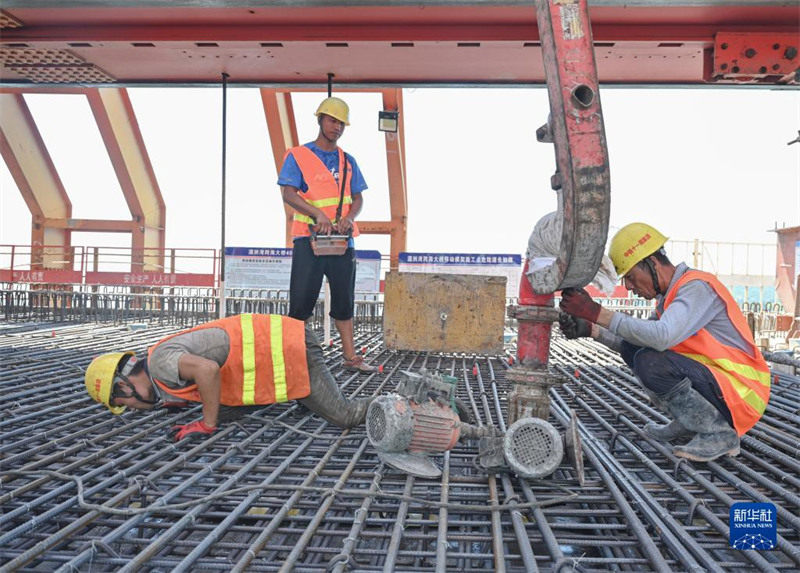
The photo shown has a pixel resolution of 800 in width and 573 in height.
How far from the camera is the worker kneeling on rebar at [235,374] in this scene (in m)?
2.76

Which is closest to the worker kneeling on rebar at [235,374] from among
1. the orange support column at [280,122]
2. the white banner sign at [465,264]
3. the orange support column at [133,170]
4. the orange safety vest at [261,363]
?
the orange safety vest at [261,363]

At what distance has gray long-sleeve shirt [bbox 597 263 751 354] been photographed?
2396 millimetres

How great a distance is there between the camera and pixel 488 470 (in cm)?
224

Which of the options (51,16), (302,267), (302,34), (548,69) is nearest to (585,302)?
(548,69)

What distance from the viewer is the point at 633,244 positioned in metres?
2.59

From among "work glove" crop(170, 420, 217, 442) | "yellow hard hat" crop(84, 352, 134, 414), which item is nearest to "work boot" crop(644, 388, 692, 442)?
"work glove" crop(170, 420, 217, 442)

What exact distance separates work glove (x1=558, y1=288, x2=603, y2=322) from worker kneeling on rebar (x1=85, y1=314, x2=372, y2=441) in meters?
1.18

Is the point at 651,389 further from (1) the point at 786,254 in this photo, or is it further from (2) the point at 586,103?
(1) the point at 786,254

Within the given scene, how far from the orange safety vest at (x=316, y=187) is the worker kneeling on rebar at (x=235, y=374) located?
4.64 feet

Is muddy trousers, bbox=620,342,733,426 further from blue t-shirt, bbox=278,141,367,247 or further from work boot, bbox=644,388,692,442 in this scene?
blue t-shirt, bbox=278,141,367,247

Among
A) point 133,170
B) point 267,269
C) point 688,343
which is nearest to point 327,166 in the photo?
point 688,343

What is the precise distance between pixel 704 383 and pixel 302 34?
3.88 meters

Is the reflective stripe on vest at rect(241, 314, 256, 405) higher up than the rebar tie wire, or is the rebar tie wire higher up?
the reflective stripe on vest at rect(241, 314, 256, 405)

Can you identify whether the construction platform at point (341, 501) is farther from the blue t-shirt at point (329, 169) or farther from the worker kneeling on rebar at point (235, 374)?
the blue t-shirt at point (329, 169)
